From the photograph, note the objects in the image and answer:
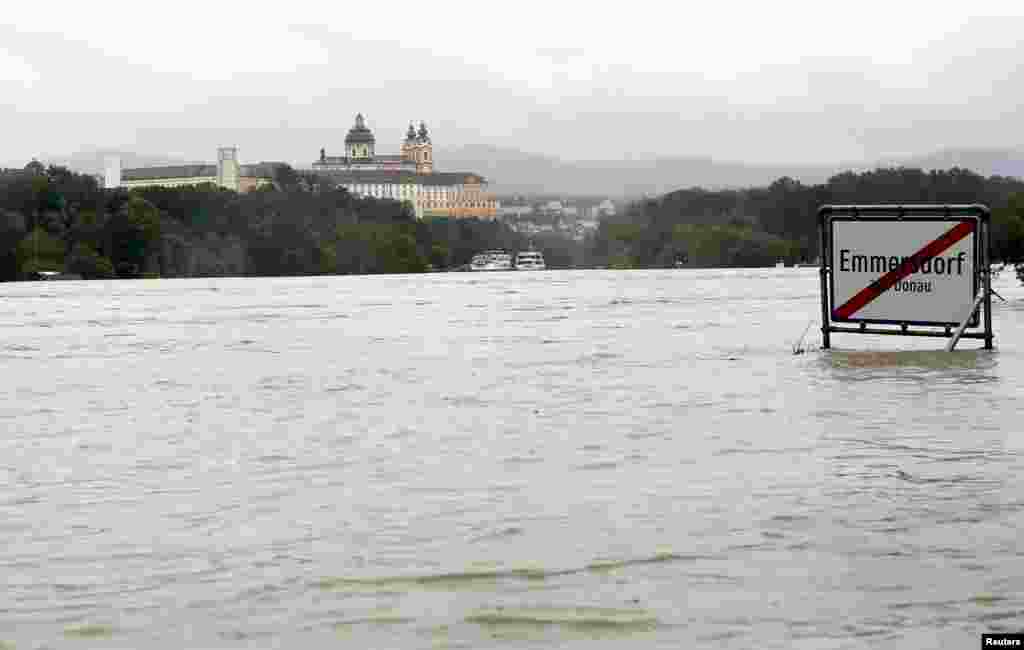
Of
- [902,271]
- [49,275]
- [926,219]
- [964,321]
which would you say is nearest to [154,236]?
[49,275]

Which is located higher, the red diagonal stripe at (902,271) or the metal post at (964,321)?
the red diagonal stripe at (902,271)

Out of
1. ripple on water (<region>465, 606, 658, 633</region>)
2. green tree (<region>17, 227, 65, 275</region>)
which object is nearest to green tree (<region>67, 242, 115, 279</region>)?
green tree (<region>17, 227, 65, 275</region>)

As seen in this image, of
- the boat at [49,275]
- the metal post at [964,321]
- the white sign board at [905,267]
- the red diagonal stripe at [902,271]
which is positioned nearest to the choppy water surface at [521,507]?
the metal post at [964,321]

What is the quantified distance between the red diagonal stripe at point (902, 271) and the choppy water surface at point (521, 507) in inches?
73.4

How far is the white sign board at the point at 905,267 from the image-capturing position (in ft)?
73.3

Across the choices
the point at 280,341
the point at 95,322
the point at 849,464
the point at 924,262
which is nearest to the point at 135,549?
the point at 849,464

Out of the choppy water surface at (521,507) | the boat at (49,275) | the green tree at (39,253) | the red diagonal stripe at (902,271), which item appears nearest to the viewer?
the choppy water surface at (521,507)

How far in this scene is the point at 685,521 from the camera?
9.20 m

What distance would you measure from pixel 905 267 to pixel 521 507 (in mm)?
13842

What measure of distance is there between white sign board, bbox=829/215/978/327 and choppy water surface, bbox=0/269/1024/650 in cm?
176

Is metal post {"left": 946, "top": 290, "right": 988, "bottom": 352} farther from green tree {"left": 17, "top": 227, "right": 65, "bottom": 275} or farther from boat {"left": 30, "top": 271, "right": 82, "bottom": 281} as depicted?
green tree {"left": 17, "top": 227, "right": 65, "bottom": 275}

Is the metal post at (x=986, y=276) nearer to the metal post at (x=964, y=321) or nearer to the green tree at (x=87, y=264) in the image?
the metal post at (x=964, y=321)

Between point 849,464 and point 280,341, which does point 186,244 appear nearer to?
point 280,341

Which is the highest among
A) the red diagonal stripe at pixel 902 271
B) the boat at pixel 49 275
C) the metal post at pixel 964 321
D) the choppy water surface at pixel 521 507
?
the red diagonal stripe at pixel 902 271
